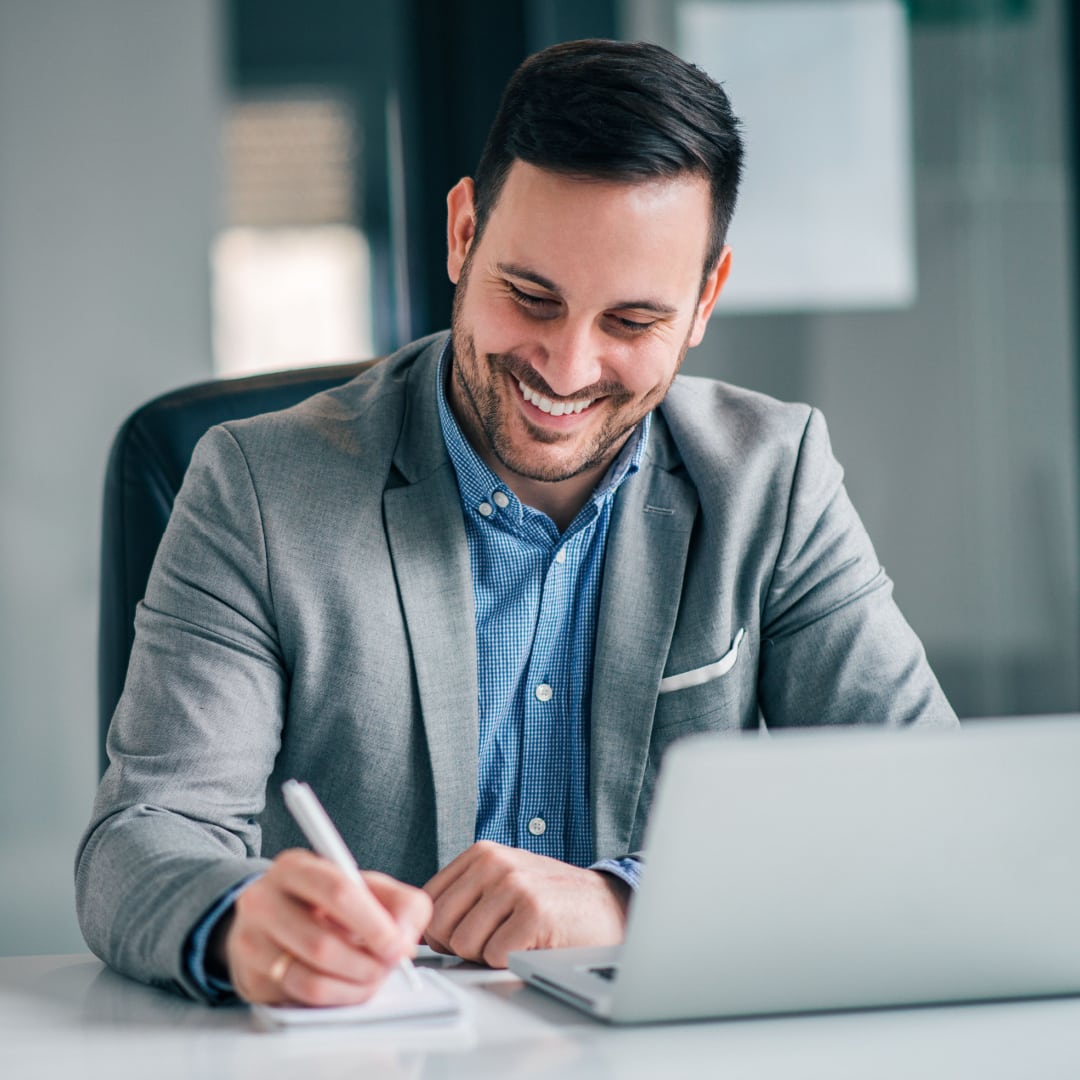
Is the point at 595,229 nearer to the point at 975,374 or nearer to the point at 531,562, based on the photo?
the point at 531,562

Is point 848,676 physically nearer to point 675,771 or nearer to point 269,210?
point 675,771

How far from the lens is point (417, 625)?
1.38 metres

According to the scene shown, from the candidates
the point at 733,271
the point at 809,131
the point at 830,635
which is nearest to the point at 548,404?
the point at 830,635

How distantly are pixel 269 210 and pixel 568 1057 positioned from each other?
2622 mm

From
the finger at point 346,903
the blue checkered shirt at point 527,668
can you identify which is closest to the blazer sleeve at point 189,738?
the finger at point 346,903

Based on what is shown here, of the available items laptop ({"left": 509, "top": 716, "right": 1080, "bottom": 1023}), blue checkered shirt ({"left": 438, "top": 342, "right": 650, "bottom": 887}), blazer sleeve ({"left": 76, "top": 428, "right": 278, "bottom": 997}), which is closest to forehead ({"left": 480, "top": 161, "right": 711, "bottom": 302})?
blue checkered shirt ({"left": 438, "top": 342, "right": 650, "bottom": 887})

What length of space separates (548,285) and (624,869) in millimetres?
531

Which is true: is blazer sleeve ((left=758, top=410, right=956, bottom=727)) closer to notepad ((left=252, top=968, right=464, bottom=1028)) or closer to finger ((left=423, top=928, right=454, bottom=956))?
finger ((left=423, top=928, right=454, bottom=956))

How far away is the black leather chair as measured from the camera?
1521 mm

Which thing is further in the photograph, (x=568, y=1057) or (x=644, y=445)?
(x=644, y=445)

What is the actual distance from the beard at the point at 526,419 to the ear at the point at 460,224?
3 centimetres

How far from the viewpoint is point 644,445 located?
153 centimetres

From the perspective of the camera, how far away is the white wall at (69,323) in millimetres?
3031

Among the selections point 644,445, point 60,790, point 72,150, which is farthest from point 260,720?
point 72,150
